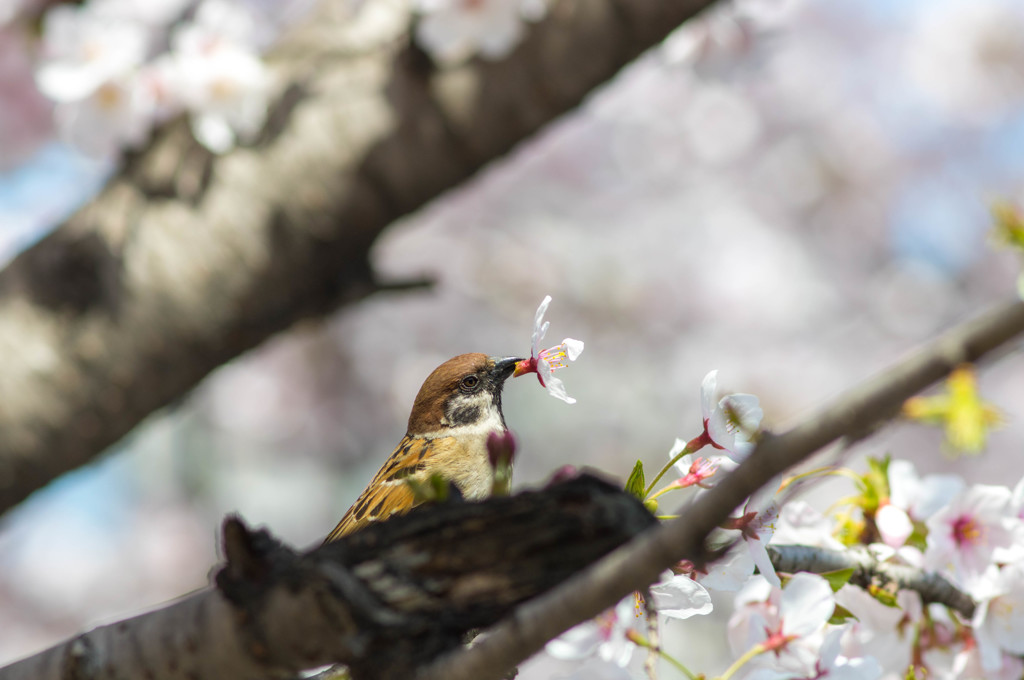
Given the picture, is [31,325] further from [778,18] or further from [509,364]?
[778,18]

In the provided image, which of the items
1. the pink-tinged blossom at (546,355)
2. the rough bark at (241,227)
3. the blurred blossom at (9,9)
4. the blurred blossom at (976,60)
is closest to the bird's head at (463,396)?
the pink-tinged blossom at (546,355)

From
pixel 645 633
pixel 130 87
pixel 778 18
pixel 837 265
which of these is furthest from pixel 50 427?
pixel 837 265

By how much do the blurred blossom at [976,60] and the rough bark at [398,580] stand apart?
7838 mm

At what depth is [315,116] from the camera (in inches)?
115

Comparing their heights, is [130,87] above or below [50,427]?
above

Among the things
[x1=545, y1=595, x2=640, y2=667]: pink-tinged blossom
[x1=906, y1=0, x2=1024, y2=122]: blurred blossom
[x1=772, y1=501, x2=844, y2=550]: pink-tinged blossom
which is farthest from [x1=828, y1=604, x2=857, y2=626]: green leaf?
[x1=906, y1=0, x2=1024, y2=122]: blurred blossom

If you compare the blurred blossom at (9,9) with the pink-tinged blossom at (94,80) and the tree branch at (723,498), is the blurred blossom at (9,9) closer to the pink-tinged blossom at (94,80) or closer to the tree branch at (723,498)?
the pink-tinged blossom at (94,80)

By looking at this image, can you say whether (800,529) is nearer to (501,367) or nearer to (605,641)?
(605,641)

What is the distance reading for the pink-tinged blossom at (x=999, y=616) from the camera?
4.93 feet

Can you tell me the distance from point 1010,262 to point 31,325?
7924 millimetres

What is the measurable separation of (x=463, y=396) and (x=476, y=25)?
1.38 meters

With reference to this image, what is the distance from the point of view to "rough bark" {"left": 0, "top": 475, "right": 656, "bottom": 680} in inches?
34.1

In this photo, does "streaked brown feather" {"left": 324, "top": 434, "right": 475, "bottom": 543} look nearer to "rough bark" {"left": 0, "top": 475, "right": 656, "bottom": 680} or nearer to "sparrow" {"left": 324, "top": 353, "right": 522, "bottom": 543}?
"sparrow" {"left": 324, "top": 353, "right": 522, "bottom": 543}

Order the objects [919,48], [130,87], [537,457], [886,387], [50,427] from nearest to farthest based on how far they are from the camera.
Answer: [886,387] < [50,427] < [130,87] < [919,48] < [537,457]
